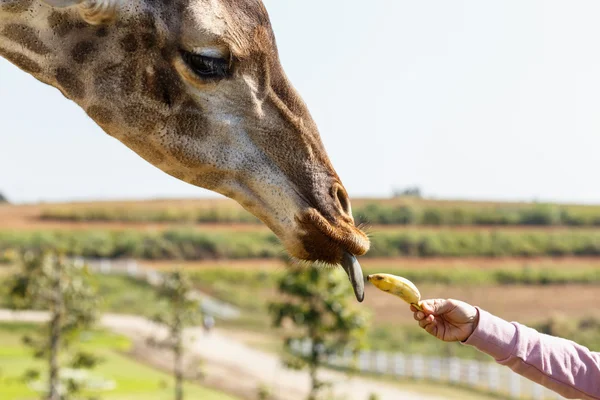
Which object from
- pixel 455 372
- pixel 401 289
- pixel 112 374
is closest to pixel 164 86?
pixel 401 289

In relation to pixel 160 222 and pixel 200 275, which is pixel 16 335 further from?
pixel 160 222

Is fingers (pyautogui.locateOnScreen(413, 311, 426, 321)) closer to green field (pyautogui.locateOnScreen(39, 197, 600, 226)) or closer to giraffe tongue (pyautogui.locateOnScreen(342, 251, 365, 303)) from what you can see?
giraffe tongue (pyautogui.locateOnScreen(342, 251, 365, 303))

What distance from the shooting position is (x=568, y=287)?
3388cm

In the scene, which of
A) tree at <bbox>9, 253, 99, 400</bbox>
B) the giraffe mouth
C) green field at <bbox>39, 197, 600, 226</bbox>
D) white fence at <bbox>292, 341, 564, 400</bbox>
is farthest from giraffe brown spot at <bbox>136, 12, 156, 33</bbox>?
green field at <bbox>39, 197, 600, 226</bbox>

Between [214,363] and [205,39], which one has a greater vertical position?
[205,39]

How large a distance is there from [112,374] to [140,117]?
1761 centimetres

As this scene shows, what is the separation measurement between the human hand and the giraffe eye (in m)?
0.84

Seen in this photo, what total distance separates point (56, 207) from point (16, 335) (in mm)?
19036

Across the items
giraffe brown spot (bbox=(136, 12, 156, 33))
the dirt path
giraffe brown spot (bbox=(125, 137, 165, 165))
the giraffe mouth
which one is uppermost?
giraffe brown spot (bbox=(136, 12, 156, 33))

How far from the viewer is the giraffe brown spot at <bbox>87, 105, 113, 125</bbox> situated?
200cm

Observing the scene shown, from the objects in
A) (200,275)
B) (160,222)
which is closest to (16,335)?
(200,275)

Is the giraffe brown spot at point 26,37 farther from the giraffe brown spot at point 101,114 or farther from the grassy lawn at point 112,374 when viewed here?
the grassy lawn at point 112,374

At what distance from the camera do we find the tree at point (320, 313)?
477 inches

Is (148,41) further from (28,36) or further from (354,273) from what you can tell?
(354,273)
